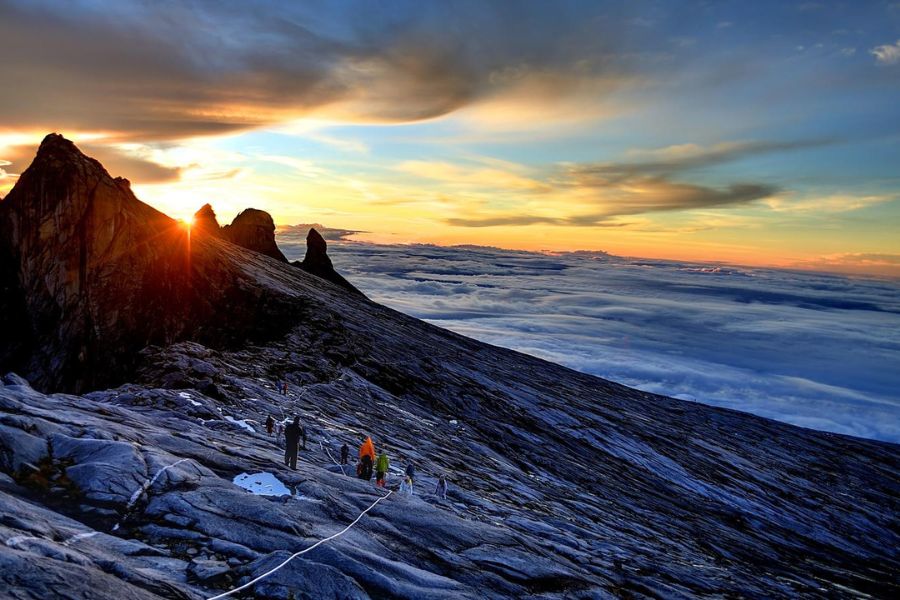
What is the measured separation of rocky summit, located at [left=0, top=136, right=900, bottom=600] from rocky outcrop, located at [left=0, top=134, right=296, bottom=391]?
0.26 m

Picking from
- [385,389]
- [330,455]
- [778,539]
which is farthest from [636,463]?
[330,455]

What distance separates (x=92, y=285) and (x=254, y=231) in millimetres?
62176

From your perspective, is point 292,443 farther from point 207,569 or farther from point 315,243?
point 315,243

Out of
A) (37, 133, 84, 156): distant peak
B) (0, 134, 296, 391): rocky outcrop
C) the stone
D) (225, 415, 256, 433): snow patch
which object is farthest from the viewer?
(37, 133, 84, 156): distant peak

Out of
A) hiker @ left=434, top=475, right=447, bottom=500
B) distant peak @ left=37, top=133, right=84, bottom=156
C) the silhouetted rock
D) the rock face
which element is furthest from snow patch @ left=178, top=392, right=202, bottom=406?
the rock face

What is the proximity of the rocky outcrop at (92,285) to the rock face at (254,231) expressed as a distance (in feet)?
169

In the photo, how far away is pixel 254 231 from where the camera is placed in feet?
390

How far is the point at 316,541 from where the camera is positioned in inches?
677

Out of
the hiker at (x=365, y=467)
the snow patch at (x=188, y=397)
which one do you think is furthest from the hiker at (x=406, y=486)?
the snow patch at (x=188, y=397)

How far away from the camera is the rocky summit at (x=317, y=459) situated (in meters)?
16.1

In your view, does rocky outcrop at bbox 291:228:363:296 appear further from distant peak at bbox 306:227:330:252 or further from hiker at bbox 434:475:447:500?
hiker at bbox 434:475:447:500

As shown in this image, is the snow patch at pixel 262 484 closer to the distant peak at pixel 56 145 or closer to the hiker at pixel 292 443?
the hiker at pixel 292 443

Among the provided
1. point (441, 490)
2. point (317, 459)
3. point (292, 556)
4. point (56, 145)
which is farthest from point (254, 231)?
point (292, 556)

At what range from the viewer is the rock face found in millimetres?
116938
